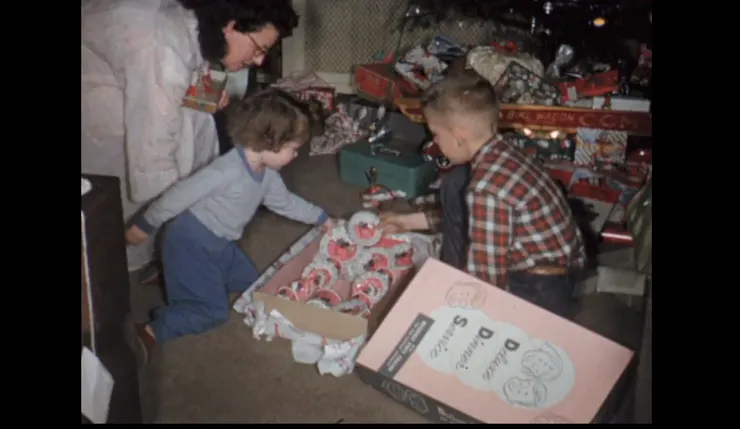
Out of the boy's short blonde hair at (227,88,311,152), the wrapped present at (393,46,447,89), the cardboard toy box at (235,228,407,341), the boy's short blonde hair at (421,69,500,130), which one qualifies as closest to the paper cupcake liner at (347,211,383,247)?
the cardboard toy box at (235,228,407,341)

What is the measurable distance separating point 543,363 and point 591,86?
4.77ft

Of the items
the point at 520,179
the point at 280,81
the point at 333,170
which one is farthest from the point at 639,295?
the point at 280,81

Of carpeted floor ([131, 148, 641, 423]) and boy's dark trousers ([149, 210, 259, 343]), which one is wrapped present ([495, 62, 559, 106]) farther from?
boy's dark trousers ([149, 210, 259, 343])

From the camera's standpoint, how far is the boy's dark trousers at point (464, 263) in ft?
5.81

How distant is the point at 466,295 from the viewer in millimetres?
1596

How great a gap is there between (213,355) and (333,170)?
116 centimetres

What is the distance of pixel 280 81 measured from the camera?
10.9 feet

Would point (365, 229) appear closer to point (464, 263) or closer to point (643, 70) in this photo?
point (464, 263)

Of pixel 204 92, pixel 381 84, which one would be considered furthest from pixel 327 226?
pixel 381 84

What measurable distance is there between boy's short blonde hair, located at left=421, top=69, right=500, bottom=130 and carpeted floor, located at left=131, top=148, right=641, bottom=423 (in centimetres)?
64

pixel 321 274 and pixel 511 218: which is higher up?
pixel 511 218

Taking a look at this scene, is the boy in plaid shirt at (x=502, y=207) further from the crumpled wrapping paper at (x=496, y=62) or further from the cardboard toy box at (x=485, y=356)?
the crumpled wrapping paper at (x=496, y=62)

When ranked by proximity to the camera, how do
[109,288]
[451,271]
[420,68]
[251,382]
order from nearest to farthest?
1. [109,288]
2. [451,271]
3. [251,382]
4. [420,68]

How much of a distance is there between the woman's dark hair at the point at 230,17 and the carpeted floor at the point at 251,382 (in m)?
0.67
